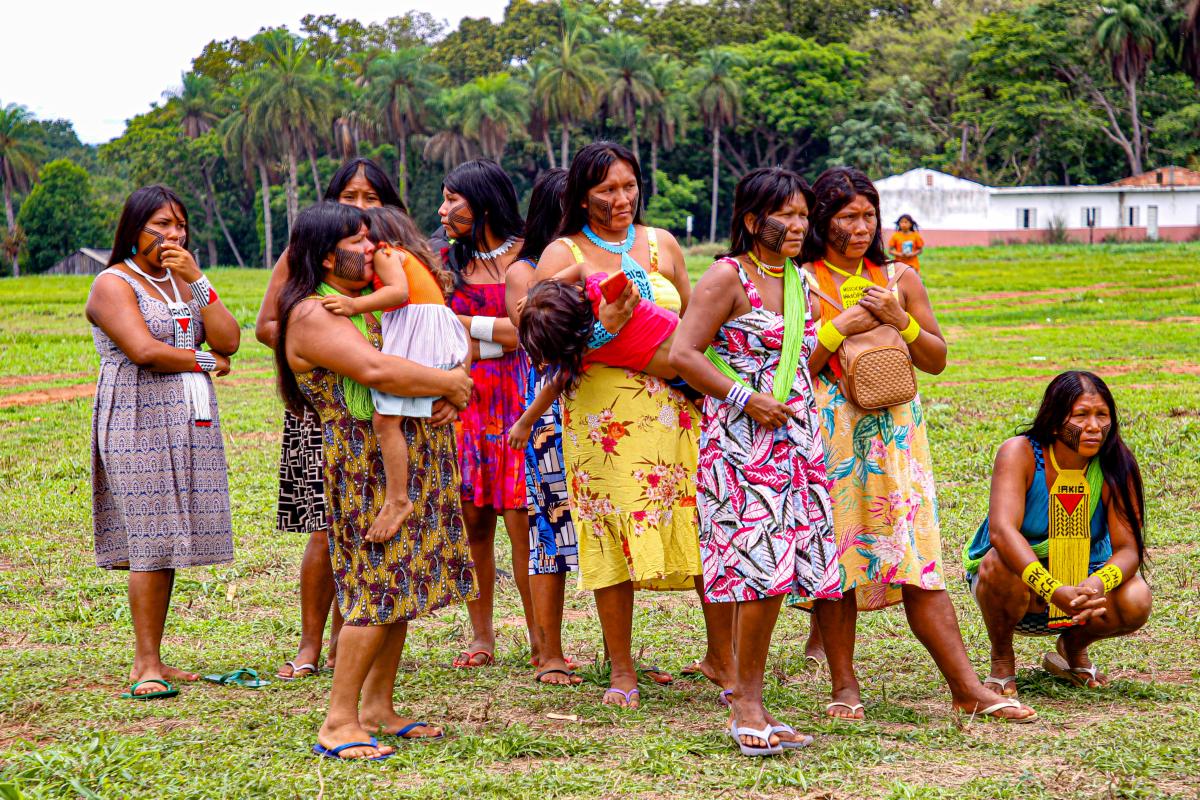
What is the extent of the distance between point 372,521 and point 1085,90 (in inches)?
2171

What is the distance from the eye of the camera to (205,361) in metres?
5.16

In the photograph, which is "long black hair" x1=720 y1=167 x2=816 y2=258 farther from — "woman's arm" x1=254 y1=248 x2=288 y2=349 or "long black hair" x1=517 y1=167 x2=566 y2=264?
"woman's arm" x1=254 y1=248 x2=288 y2=349

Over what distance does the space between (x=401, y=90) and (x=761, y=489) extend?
198 ft

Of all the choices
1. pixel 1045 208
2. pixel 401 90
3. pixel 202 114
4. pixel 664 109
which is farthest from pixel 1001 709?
pixel 202 114

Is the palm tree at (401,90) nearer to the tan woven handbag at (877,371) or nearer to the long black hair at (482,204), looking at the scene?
the long black hair at (482,204)

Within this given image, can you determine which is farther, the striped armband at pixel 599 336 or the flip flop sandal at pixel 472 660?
the flip flop sandal at pixel 472 660

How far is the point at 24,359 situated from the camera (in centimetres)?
1969

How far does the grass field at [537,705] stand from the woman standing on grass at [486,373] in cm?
43

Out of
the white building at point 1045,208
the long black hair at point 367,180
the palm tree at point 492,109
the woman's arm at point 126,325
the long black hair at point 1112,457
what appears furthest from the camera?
the palm tree at point 492,109

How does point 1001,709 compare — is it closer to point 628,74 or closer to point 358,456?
point 358,456

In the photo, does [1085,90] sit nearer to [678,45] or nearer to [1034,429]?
[678,45]

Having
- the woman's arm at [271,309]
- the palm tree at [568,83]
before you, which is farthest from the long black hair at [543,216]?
the palm tree at [568,83]

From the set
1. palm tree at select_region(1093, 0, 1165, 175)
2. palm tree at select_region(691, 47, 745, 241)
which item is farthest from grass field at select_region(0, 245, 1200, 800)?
palm tree at select_region(691, 47, 745, 241)

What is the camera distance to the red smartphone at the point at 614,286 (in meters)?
4.36
